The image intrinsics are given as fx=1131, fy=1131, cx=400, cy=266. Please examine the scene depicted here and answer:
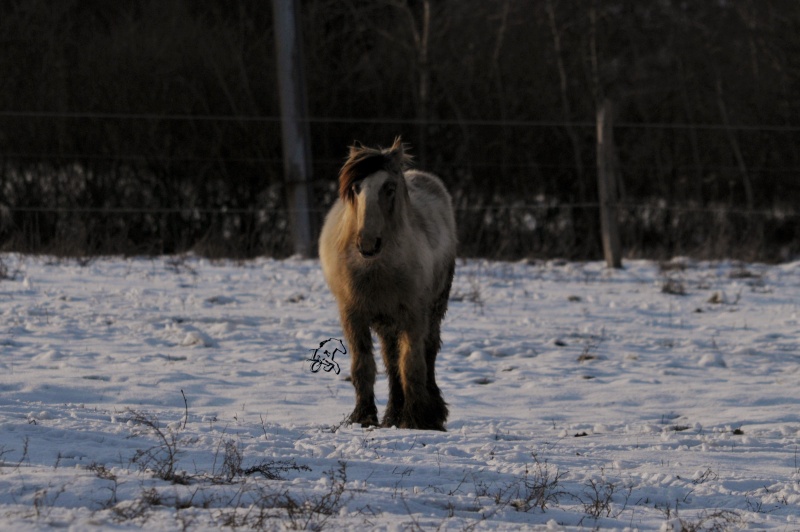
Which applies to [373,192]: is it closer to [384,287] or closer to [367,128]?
[384,287]

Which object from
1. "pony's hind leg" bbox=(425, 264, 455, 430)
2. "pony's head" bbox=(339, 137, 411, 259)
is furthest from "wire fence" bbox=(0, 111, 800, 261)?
"pony's head" bbox=(339, 137, 411, 259)

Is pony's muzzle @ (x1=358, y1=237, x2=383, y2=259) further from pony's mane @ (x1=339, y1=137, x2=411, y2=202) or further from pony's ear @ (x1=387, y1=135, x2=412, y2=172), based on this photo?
pony's ear @ (x1=387, y1=135, x2=412, y2=172)

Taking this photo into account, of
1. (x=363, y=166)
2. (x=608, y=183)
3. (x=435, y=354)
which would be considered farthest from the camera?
(x=608, y=183)

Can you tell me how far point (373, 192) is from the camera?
6070 millimetres

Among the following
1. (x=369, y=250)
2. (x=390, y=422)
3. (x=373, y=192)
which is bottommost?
(x=390, y=422)

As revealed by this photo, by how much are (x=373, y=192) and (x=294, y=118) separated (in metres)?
8.28

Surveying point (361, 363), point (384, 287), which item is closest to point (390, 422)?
point (361, 363)

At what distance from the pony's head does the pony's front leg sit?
0.65 metres

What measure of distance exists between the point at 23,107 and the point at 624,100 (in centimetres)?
898

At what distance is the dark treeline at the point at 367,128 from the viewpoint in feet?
48.2

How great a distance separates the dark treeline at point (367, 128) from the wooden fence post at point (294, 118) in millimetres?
517

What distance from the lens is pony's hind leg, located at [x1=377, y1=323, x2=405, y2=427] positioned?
6754 mm

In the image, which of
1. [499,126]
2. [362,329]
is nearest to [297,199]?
[499,126]

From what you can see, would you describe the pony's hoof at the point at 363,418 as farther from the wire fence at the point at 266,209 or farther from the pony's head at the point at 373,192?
the wire fence at the point at 266,209
